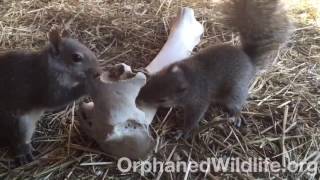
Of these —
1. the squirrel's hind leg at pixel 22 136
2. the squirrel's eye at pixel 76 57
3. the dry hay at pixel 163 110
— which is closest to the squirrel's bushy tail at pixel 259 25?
the dry hay at pixel 163 110

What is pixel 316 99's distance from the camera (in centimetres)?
261

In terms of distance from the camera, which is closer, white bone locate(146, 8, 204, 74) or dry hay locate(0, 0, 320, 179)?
dry hay locate(0, 0, 320, 179)

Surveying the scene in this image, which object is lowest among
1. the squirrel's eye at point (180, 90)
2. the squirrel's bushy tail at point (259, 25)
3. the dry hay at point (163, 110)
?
the dry hay at point (163, 110)

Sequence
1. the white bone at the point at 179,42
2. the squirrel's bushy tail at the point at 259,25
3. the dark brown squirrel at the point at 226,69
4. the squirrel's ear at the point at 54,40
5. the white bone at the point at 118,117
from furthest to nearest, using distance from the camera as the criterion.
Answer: the white bone at the point at 179,42, the squirrel's bushy tail at the point at 259,25, the dark brown squirrel at the point at 226,69, the squirrel's ear at the point at 54,40, the white bone at the point at 118,117

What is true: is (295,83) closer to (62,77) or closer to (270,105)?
(270,105)

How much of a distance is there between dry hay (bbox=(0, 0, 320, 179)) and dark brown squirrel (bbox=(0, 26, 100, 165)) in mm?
134

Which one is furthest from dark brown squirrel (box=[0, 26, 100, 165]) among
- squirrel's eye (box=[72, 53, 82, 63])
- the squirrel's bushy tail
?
the squirrel's bushy tail

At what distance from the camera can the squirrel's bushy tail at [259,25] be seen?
2.50 m

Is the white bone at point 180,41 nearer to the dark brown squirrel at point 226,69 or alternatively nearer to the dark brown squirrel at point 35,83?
the dark brown squirrel at point 226,69

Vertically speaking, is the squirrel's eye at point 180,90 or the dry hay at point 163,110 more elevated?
the squirrel's eye at point 180,90

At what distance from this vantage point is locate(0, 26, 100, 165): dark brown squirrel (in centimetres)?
220

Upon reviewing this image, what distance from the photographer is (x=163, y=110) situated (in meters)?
2.53

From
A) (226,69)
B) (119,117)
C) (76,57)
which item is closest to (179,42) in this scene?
(226,69)

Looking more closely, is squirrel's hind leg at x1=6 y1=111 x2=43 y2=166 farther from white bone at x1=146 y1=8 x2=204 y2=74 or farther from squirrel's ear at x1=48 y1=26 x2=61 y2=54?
white bone at x1=146 y1=8 x2=204 y2=74
